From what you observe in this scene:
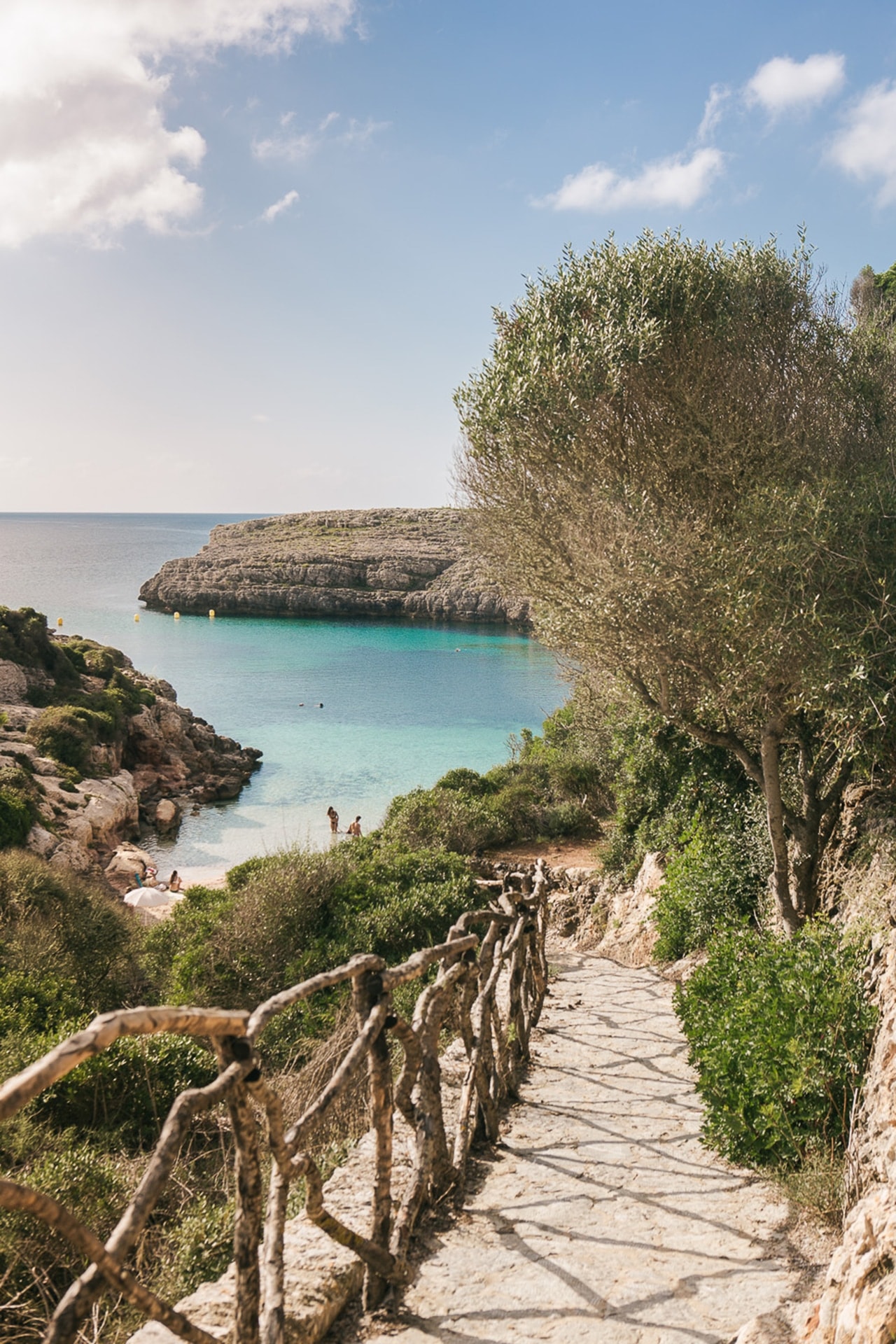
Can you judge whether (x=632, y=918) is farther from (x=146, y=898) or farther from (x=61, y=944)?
(x=146, y=898)

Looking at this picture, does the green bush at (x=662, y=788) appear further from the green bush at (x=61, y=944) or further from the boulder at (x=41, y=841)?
the boulder at (x=41, y=841)

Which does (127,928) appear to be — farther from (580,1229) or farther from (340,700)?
(340,700)

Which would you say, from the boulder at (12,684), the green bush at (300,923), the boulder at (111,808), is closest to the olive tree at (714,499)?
the green bush at (300,923)

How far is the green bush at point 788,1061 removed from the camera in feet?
15.2

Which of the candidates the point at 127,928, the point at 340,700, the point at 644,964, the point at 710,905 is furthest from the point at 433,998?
the point at 340,700

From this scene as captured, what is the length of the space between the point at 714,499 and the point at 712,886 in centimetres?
494

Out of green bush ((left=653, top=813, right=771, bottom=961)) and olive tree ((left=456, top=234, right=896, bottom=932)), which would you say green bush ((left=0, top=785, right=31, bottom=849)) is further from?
green bush ((left=653, top=813, right=771, bottom=961))

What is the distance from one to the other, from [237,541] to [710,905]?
12287cm

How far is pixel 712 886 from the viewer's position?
10828 millimetres

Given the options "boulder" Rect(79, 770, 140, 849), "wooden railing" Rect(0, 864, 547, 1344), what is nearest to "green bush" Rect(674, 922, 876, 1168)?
"wooden railing" Rect(0, 864, 547, 1344)

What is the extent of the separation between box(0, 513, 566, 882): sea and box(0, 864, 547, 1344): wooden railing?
14671mm

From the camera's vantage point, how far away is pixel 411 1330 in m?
3.06

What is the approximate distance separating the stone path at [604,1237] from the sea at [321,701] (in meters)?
14.0

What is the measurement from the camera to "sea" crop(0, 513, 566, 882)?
35906mm
